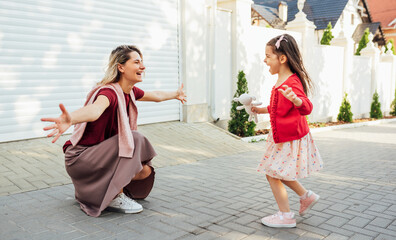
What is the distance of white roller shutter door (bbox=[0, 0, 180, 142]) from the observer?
20.6ft

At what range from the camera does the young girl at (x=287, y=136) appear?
3.36m

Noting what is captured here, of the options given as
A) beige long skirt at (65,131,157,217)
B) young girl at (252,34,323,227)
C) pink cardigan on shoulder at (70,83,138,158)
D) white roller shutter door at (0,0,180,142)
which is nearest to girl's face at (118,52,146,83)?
pink cardigan on shoulder at (70,83,138,158)

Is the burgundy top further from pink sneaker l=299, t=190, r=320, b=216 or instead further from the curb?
the curb

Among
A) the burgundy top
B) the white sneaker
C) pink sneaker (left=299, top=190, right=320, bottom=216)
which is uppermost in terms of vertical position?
the burgundy top

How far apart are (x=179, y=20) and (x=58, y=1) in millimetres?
A: 3076

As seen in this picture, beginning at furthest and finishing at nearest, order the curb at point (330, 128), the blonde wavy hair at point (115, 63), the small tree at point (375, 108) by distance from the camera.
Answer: the small tree at point (375, 108) → the curb at point (330, 128) → the blonde wavy hair at point (115, 63)

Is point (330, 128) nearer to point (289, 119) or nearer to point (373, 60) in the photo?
point (373, 60)

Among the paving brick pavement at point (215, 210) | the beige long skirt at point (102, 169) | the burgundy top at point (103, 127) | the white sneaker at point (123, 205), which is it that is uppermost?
the burgundy top at point (103, 127)

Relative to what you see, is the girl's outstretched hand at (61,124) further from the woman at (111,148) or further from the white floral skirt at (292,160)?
the white floral skirt at (292,160)

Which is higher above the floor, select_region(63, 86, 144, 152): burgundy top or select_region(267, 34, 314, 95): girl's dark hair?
select_region(267, 34, 314, 95): girl's dark hair

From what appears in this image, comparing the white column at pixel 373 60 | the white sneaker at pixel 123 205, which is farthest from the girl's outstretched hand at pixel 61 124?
the white column at pixel 373 60

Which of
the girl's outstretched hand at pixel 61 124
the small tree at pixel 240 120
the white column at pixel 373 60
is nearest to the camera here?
the girl's outstretched hand at pixel 61 124

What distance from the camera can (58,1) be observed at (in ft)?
22.5

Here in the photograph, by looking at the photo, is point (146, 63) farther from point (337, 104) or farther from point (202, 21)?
point (337, 104)
